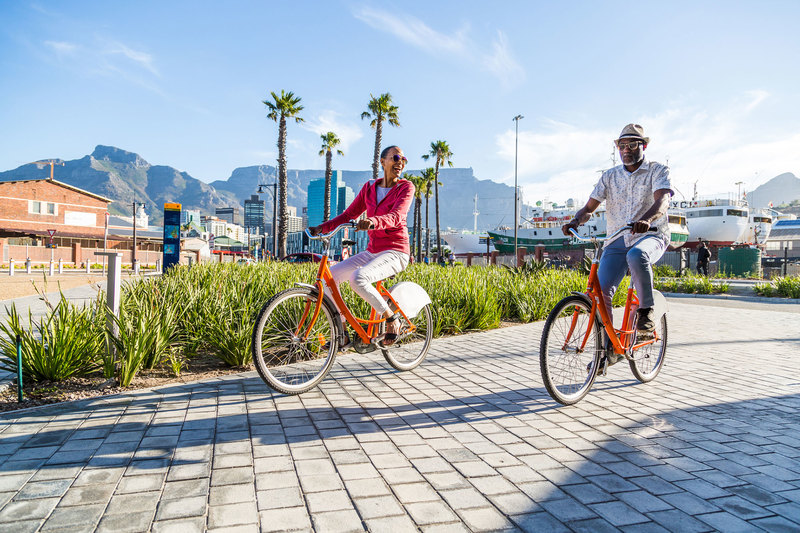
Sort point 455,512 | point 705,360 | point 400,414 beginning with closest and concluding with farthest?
point 455,512, point 400,414, point 705,360

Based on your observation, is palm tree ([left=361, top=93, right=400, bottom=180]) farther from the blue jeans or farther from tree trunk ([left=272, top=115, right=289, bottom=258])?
the blue jeans

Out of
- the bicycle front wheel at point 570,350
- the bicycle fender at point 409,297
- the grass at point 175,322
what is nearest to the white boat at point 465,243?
the grass at point 175,322

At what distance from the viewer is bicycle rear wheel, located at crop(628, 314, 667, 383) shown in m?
4.48

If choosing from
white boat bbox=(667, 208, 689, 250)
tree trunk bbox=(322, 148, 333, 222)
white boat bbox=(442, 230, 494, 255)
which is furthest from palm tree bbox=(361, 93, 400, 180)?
white boat bbox=(442, 230, 494, 255)

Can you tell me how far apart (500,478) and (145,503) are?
1.68m

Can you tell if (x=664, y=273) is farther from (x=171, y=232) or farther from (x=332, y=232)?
(x=332, y=232)

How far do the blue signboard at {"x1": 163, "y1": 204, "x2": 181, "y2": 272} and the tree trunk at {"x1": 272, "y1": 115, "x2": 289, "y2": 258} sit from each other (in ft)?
70.7

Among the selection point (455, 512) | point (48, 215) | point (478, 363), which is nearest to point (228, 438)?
point (455, 512)

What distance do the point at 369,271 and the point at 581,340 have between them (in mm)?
1756

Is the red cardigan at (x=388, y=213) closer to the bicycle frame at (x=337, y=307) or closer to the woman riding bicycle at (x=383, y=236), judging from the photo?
the woman riding bicycle at (x=383, y=236)

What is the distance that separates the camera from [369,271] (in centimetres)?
403

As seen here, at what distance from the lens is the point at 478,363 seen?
537 cm

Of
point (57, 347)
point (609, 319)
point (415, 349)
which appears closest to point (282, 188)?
point (415, 349)

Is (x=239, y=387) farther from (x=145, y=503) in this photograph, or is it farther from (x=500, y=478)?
(x=500, y=478)
